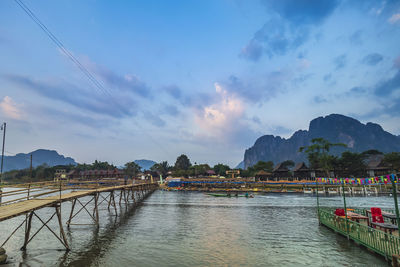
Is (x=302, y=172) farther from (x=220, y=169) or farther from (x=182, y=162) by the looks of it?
(x=182, y=162)

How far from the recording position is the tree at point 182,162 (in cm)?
19125

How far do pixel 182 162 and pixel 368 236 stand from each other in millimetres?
178487

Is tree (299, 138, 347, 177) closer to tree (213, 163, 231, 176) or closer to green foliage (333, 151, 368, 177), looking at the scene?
green foliage (333, 151, 368, 177)

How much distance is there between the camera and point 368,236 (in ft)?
55.2

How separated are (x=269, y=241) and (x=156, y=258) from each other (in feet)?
36.9

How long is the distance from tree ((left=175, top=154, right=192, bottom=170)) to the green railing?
6666 inches

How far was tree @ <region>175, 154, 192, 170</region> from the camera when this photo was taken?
19125cm

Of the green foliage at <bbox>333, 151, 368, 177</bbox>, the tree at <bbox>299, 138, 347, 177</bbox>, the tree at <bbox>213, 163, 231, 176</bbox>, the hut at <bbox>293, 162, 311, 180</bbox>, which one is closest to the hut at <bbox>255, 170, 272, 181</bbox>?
the hut at <bbox>293, 162, 311, 180</bbox>

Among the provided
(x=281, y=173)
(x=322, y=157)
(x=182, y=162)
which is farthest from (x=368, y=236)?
(x=182, y=162)

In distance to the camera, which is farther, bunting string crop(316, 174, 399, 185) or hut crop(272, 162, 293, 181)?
hut crop(272, 162, 293, 181)

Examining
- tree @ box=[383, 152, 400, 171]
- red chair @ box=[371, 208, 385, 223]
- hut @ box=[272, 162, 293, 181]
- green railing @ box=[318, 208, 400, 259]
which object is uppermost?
tree @ box=[383, 152, 400, 171]

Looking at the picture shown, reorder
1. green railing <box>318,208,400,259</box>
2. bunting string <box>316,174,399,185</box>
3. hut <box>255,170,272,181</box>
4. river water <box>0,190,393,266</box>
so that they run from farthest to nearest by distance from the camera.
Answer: hut <box>255,170,272,181</box>, river water <box>0,190,393,266</box>, green railing <box>318,208,400,259</box>, bunting string <box>316,174,399,185</box>

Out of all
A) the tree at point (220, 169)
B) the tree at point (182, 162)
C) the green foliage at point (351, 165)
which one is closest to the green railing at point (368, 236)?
the green foliage at point (351, 165)

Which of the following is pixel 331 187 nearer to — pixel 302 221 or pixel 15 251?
pixel 302 221
